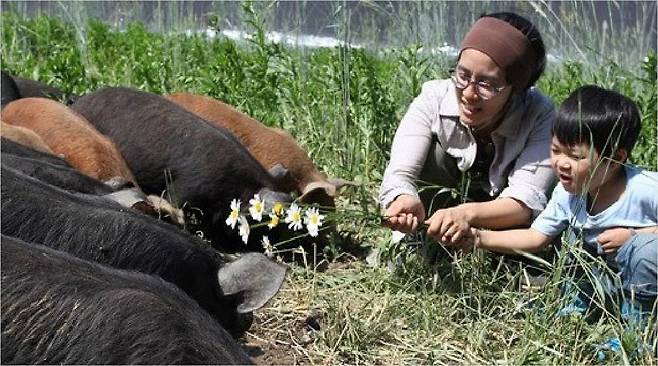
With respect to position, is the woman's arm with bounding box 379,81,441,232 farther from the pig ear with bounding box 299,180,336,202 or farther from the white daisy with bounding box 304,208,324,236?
the pig ear with bounding box 299,180,336,202

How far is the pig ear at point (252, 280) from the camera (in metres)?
3.82

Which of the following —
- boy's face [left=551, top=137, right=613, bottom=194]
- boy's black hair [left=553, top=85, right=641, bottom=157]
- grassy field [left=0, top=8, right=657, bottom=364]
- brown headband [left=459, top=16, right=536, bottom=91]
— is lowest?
grassy field [left=0, top=8, right=657, bottom=364]

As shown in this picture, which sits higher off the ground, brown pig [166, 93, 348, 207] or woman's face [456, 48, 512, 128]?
woman's face [456, 48, 512, 128]

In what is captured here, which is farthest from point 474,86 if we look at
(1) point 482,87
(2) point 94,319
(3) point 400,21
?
(2) point 94,319

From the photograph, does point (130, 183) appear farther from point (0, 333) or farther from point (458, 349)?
point (0, 333)

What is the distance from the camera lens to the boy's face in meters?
4.07

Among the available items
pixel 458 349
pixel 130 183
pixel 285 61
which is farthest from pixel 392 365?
pixel 285 61

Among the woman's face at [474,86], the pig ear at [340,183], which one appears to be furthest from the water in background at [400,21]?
the pig ear at [340,183]

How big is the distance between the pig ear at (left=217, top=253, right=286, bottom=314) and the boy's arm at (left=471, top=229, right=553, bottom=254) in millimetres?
934

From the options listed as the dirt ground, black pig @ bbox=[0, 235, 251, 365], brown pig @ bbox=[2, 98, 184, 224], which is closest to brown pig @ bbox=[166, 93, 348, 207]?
brown pig @ bbox=[2, 98, 184, 224]

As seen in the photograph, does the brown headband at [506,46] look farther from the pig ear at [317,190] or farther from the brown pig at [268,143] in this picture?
the brown pig at [268,143]

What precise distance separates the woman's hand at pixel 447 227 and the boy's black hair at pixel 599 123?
52 centimetres

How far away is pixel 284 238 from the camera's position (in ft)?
17.8

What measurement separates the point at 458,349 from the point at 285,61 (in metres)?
3.32
